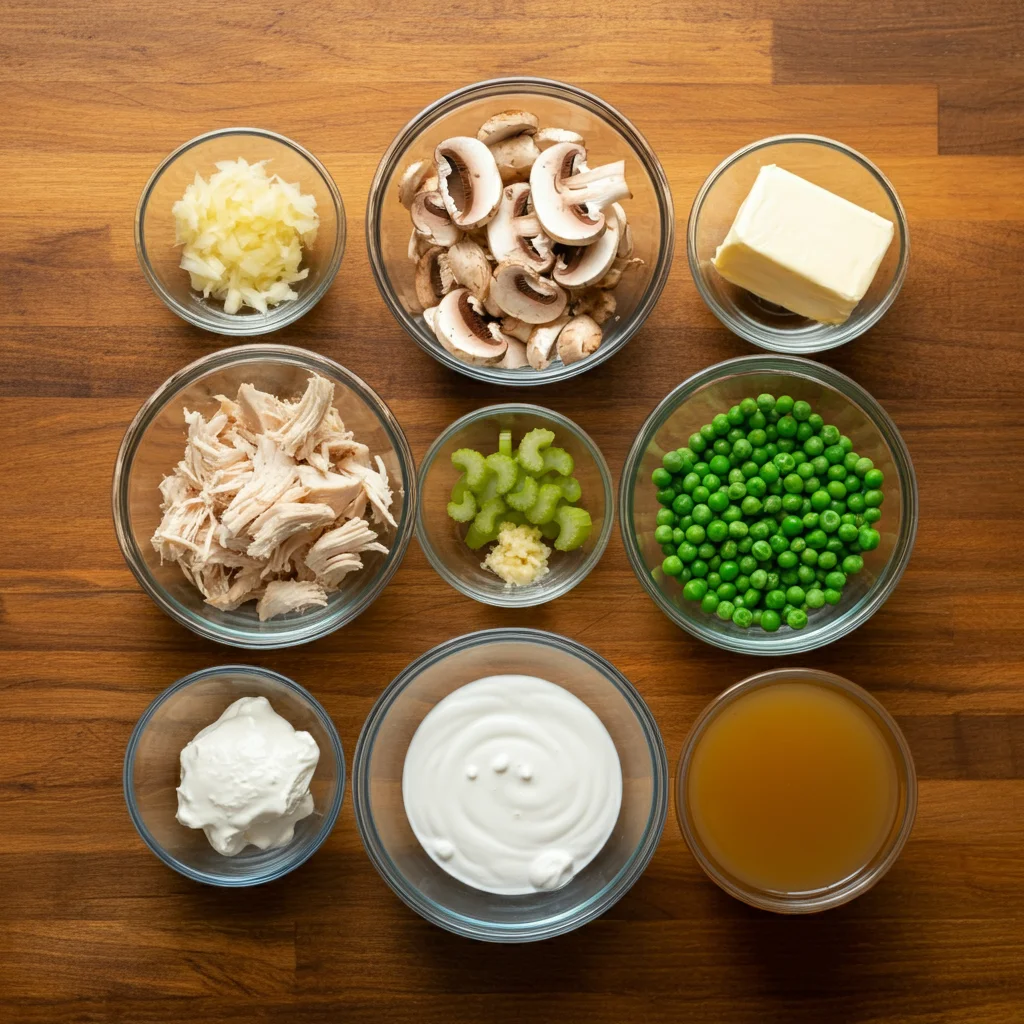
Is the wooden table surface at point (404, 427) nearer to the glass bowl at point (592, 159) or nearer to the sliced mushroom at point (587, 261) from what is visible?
the glass bowl at point (592, 159)

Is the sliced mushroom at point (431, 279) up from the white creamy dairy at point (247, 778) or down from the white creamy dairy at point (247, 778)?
up

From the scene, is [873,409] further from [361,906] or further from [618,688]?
[361,906]

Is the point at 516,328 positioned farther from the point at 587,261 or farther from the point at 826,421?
the point at 826,421

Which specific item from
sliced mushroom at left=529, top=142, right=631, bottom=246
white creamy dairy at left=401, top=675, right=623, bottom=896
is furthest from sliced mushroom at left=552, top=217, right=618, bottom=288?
white creamy dairy at left=401, top=675, right=623, bottom=896

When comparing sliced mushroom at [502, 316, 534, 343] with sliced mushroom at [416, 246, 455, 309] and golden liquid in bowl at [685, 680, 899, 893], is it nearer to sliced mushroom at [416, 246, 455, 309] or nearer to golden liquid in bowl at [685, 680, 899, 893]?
sliced mushroom at [416, 246, 455, 309]

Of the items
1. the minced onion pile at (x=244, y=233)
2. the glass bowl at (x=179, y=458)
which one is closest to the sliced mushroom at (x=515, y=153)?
the minced onion pile at (x=244, y=233)

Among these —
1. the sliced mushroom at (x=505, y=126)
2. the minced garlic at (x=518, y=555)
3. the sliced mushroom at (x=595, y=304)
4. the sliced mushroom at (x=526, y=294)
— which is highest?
the sliced mushroom at (x=505, y=126)

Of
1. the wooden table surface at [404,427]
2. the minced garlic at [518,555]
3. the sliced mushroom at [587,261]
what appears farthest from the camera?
the wooden table surface at [404,427]
